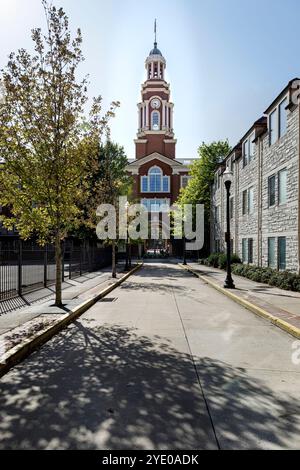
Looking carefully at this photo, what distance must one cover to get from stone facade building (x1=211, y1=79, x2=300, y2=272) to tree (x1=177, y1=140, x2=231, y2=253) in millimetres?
13944

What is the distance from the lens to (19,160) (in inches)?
402

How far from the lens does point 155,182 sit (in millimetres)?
57625

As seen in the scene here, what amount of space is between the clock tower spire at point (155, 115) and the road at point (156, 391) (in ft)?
180

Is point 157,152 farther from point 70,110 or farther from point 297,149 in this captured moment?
point 70,110

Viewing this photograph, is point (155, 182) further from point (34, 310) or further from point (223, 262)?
point (34, 310)

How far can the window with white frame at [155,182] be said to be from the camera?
5747 cm

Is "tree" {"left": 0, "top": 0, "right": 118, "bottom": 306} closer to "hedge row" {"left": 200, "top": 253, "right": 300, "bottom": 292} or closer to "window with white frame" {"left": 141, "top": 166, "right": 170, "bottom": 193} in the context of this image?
"hedge row" {"left": 200, "top": 253, "right": 300, "bottom": 292}

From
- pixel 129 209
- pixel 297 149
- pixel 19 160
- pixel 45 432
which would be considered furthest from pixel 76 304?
pixel 129 209

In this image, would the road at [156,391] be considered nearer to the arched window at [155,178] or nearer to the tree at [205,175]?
the tree at [205,175]

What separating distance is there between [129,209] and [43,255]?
1363 centimetres

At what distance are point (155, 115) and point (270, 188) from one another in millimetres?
46543

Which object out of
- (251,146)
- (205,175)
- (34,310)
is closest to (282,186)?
(251,146)

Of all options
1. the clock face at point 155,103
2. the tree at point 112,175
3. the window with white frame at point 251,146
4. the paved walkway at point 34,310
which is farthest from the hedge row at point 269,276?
the clock face at point 155,103
